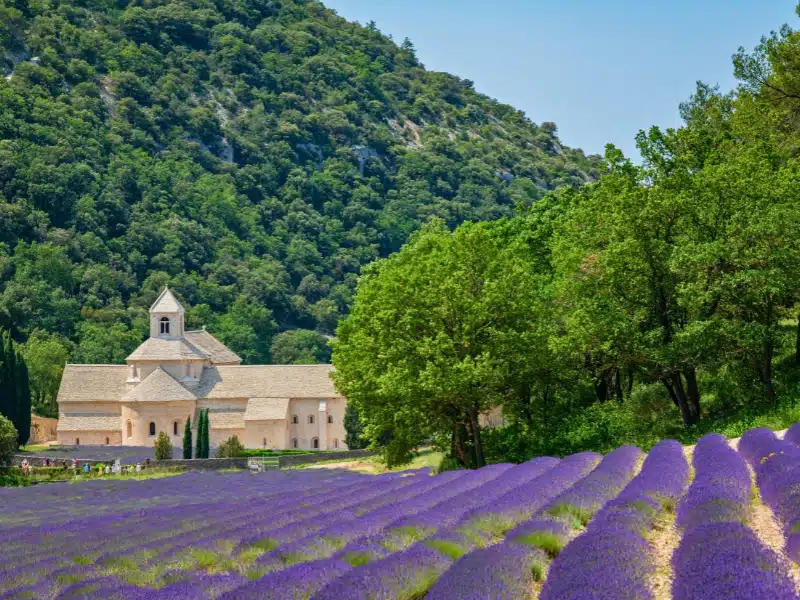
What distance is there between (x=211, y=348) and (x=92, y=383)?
15.2m

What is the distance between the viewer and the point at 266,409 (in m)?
90.7

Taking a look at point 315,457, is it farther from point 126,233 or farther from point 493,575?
point 126,233

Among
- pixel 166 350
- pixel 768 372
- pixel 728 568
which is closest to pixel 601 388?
pixel 768 372

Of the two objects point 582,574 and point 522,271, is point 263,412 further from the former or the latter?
point 582,574

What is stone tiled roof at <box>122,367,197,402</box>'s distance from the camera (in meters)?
88.0

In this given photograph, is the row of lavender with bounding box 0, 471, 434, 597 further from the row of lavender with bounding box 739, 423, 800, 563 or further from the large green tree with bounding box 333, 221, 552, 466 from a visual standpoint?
the large green tree with bounding box 333, 221, 552, 466

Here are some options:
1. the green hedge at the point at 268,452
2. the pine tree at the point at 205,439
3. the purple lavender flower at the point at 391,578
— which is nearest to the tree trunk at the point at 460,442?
the purple lavender flower at the point at 391,578

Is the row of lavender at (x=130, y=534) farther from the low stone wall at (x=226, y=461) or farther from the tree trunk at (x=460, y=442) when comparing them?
the low stone wall at (x=226, y=461)

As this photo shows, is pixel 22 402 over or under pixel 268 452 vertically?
over

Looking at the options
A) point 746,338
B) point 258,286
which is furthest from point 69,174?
point 746,338

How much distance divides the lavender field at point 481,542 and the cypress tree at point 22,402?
5681 centimetres

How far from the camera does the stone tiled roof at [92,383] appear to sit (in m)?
91.1

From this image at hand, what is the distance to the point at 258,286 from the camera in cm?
16412

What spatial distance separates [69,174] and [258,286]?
32612 mm
